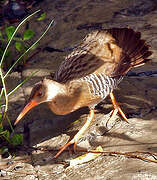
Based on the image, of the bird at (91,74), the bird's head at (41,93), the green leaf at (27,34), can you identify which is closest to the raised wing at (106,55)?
the bird at (91,74)

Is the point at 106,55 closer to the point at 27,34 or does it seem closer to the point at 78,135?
the point at 78,135

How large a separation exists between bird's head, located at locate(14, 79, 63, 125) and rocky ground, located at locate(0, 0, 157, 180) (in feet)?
1.42

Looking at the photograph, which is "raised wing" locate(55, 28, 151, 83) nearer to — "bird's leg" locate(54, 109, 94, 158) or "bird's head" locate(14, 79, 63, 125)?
"bird's head" locate(14, 79, 63, 125)

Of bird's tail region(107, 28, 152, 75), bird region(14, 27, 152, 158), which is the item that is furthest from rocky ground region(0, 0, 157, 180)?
bird's tail region(107, 28, 152, 75)

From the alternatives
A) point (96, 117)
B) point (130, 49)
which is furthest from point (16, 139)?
point (130, 49)

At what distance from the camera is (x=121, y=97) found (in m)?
4.33

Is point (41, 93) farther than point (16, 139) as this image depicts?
No

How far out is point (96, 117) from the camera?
160 inches

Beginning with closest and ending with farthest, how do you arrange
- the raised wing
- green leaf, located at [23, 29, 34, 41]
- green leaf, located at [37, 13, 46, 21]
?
the raised wing, green leaf, located at [23, 29, 34, 41], green leaf, located at [37, 13, 46, 21]

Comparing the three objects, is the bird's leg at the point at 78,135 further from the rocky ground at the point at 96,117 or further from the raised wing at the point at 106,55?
the raised wing at the point at 106,55

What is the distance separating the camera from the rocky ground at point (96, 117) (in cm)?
319

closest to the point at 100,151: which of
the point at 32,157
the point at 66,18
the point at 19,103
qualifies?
the point at 32,157

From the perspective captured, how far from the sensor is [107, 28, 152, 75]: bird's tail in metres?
4.06

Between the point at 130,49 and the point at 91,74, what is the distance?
1.98ft
